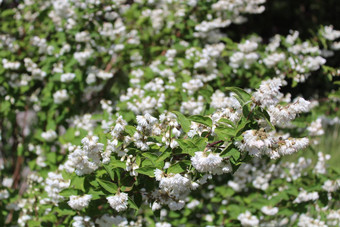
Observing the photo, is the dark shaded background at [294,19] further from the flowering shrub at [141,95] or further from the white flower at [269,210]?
the white flower at [269,210]

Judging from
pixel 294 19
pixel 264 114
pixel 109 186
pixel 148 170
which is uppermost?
pixel 264 114

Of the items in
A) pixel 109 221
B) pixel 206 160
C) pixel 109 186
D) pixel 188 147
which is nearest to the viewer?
pixel 206 160

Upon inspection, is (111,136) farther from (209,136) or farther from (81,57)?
(81,57)

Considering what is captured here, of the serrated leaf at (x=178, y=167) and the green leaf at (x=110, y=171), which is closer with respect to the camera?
the serrated leaf at (x=178, y=167)

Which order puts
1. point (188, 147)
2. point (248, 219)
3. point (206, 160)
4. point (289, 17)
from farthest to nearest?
1. point (289, 17)
2. point (248, 219)
3. point (188, 147)
4. point (206, 160)

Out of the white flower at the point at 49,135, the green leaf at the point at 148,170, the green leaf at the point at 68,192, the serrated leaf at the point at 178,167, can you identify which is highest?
the serrated leaf at the point at 178,167

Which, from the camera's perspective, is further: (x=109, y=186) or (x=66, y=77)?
(x=66, y=77)

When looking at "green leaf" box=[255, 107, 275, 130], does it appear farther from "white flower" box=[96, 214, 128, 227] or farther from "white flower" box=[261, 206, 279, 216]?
"white flower" box=[261, 206, 279, 216]

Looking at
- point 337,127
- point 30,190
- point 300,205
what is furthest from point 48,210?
point 337,127

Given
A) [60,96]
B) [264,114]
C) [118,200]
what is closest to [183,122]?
[264,114]

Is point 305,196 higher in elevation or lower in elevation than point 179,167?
lower

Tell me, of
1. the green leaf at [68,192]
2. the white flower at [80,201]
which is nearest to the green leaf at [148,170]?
the white flower at [80,201]

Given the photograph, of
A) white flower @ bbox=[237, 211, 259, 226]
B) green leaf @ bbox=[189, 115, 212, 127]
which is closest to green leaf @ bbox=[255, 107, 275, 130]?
green leaf @ bbox=[189, 115, 212, 127]

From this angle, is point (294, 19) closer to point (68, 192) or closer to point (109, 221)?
point (109, 221)
